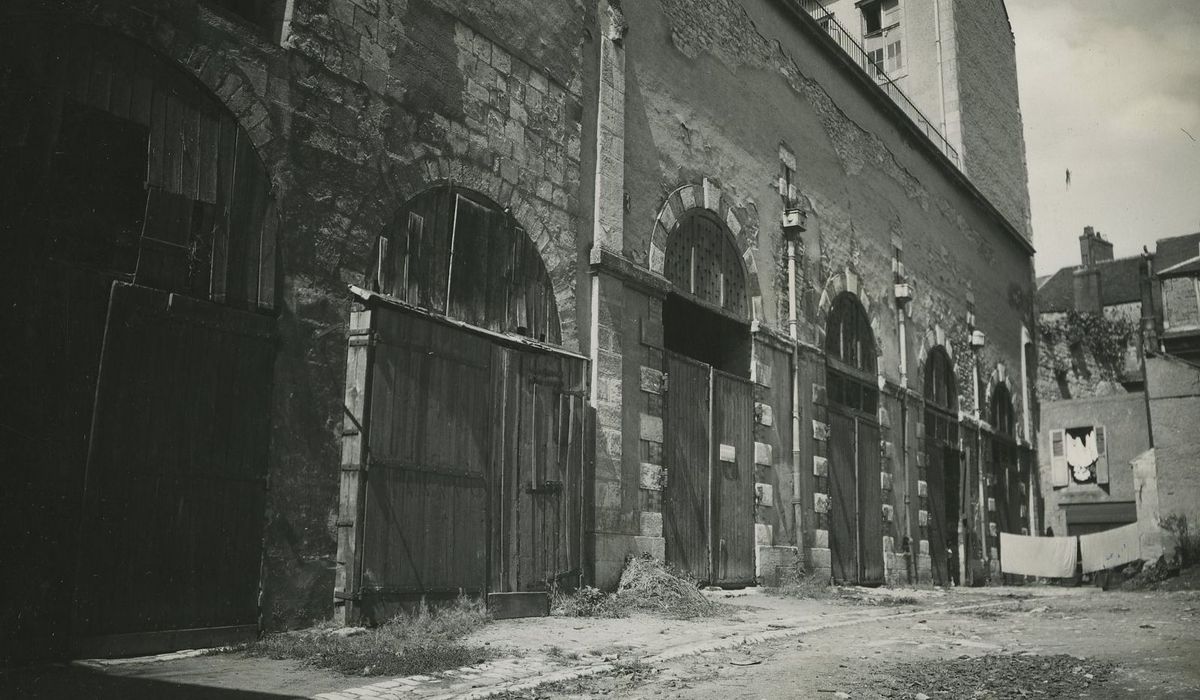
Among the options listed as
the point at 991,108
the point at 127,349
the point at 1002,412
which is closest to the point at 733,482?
the point at 127,349

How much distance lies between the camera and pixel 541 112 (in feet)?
28.8

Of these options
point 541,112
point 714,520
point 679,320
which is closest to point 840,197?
point 679,320


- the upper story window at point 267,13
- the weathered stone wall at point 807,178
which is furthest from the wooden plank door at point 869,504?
the upper story window at point 267,13

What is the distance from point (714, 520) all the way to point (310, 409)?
5.60 meters

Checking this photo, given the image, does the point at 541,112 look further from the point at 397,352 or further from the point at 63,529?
the point at 63,529

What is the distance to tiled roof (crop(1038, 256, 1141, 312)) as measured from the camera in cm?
3509

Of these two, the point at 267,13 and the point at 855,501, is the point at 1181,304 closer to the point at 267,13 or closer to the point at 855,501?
the point at 855,501

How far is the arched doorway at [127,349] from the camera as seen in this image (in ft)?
15.9

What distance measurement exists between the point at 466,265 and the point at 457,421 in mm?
1302

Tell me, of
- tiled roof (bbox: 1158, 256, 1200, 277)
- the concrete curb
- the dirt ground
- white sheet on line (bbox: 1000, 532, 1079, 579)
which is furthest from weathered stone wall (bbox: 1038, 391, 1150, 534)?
the dirt ground

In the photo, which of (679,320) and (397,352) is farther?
(679,320)

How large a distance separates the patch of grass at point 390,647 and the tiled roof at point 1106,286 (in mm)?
33244

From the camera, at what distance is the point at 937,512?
16.9 metres

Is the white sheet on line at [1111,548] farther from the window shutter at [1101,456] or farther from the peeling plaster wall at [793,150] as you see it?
the window shutter at [1101,456]
